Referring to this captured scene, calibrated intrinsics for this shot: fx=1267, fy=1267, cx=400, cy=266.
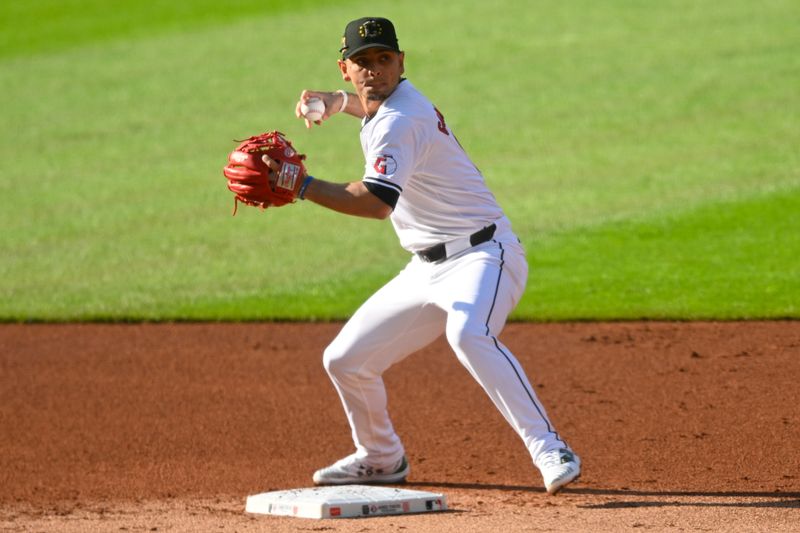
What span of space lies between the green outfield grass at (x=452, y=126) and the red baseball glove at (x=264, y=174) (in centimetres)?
420

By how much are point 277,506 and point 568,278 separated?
5188 millimetres

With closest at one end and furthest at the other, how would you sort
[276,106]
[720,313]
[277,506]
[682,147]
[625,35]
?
[277,506], [720,313], [682,147], [276,106], [625,35]

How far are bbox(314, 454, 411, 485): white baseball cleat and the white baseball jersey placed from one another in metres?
1.07

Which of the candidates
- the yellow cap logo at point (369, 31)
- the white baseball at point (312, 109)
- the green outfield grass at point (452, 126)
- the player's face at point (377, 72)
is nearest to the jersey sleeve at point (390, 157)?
the player's face at point (377, 72)

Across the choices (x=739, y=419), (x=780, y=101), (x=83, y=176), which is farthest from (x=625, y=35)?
(x=739, y=419)

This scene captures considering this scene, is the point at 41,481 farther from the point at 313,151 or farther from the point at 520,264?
the point at 313,151

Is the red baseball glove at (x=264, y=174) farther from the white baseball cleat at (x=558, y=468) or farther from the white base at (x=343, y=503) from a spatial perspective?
the white baseball cleat at (x=558, y=468)

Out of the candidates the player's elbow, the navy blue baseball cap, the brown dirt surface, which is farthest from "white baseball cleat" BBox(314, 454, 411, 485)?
the navy blue baseball cap

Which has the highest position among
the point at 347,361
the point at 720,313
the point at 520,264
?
the point at 520,264

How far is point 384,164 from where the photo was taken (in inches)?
202

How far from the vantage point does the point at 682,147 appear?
46.9 feet

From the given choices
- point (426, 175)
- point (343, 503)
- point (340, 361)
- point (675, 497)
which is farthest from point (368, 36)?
point (675, 497)

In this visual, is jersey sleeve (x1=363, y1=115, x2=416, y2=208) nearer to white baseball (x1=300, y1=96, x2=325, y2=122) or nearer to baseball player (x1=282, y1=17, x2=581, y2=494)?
baseball player (x1=282, y1=17, x2=581, y2=494)

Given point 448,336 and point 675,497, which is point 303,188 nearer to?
point 448,336
